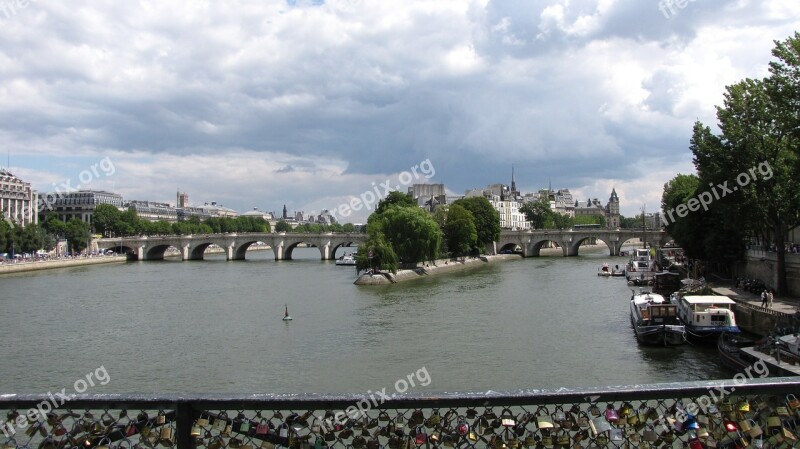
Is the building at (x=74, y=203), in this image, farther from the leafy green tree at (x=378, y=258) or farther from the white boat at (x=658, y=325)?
the white boat at (x=658, y=325)

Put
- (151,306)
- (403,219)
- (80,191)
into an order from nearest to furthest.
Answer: (151,306) → (403,219) → (80,191)

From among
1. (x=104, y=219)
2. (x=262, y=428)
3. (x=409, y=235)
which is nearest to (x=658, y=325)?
(x=262, y=428)

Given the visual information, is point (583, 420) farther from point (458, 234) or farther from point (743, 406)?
point (458, 234)

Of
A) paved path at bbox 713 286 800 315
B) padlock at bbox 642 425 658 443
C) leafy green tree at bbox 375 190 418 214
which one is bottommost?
paved path at bbox 713 286 800 315

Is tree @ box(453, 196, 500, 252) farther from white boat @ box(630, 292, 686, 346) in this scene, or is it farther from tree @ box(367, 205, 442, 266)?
white boat @ box(630, 292, 686, 346)

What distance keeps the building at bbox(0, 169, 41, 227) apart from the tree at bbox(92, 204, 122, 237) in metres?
10.4

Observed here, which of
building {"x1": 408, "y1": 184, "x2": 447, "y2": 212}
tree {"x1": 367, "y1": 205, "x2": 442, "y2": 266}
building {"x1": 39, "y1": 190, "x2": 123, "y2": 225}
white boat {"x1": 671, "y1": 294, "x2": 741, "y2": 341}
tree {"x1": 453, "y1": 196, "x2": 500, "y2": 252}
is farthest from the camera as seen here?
building {"x1": 39, "y1": 190, "x2": 123, "y2": 225}

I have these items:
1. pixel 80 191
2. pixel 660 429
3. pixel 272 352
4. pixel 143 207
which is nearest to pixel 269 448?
pixel 660 429

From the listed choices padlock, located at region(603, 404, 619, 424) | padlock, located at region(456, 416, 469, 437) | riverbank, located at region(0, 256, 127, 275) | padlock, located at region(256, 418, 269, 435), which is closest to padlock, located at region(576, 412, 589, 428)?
padlock, located at region(603, 404, 619, 424)

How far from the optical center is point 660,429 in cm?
454

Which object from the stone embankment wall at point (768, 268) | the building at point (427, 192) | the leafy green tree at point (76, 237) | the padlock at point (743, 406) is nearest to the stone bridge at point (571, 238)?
the building at point (427, 192)

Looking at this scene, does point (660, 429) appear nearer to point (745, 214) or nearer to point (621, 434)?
point (621, 434)

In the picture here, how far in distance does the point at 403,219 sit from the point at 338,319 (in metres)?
29.1

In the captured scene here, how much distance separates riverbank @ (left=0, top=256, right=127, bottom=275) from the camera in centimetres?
6961
